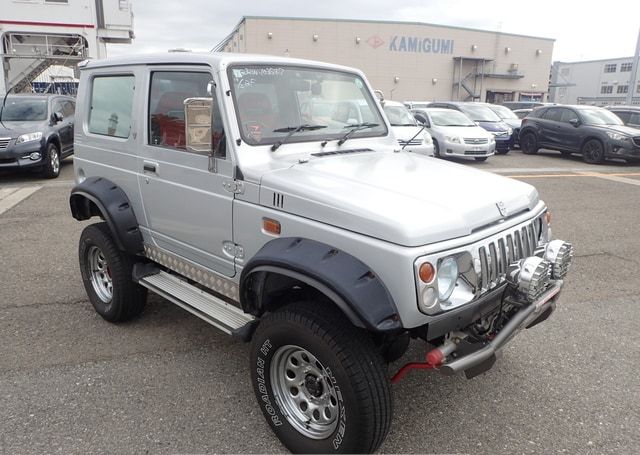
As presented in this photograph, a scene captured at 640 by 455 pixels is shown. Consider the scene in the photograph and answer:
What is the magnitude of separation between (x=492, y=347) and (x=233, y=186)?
5.38ft

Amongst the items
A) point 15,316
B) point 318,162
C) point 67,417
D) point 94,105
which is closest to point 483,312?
point 318,162

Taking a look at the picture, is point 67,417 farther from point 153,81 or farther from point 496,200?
point 496,200

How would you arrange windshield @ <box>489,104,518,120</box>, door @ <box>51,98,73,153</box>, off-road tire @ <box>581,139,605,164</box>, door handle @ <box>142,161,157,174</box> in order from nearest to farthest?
door handle @ <box>142,161,157,174</box> < door @ <box>51,98,73,153</box> < off-road tire @ <box>581,139,605,164</box> < windshield @ <box>489,104,518,120</box>

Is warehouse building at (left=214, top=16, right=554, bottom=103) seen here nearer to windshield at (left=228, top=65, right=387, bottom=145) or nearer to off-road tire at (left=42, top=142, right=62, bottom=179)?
off-road tire at (left=42, top=142, right=62, bottom=179)

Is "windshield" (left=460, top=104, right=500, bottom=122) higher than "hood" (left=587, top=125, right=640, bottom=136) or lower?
higher

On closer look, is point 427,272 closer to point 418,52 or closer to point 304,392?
point 304,392

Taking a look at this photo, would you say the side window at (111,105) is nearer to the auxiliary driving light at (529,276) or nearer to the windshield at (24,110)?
the auxiliary driving light at (529,276)

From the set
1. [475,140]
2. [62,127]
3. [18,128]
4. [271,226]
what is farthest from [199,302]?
[475,140]

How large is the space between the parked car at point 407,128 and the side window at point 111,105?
7560 mm

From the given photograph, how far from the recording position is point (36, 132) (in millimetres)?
10328

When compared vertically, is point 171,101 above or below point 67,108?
above

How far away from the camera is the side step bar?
3.02 meters

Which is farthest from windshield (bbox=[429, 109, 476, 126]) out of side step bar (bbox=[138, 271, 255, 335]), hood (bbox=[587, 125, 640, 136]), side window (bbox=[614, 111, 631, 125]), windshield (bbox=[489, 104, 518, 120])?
side step bar (bbox=[138, 271, 255, 335])

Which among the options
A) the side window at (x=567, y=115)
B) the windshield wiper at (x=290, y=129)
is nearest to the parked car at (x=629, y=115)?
the side window at (x=567, y=115)
